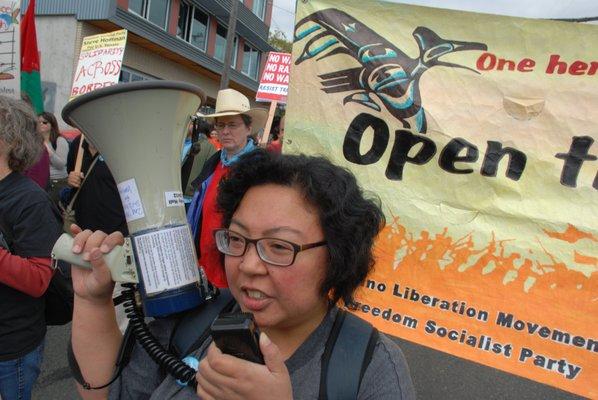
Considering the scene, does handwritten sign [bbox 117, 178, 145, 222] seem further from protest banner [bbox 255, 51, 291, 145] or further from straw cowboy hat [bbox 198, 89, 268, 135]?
protest banner [bbox 255, 51, 291, 145]

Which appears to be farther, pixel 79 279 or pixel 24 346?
pixel 24 346

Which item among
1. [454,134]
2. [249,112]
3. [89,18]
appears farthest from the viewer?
[89,18]

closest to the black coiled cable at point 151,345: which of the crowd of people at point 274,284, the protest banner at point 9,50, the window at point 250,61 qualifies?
the crowd of people at point 274,284

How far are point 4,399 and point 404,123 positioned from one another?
207 cm

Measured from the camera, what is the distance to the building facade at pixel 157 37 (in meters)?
14.4

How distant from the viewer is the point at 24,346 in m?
1.99

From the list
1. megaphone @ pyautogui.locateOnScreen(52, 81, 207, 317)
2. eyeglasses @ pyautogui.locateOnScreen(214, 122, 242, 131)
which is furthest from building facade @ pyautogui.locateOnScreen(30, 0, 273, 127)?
megaphone @ pyautogui.locateOnScreen(52, 81, 207, 317)

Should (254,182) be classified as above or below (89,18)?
below

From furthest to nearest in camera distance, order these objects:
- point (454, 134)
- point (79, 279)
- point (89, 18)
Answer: point (89, 18)
point (454, 134)
point (79, 279)

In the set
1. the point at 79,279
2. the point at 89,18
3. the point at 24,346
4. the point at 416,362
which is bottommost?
the point at 416,362

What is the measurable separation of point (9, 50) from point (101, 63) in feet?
3.22

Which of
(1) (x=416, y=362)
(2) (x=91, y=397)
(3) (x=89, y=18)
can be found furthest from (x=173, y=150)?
(3) (x=89, y=18)

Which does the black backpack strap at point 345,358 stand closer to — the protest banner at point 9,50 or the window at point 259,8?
the protest banner at point 9,50

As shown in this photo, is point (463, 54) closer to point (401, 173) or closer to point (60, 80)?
point (401, 173)
